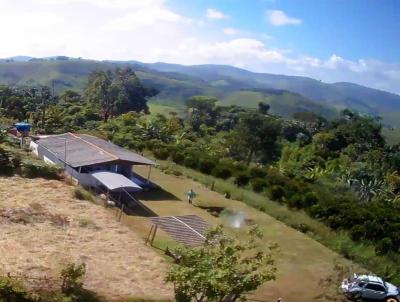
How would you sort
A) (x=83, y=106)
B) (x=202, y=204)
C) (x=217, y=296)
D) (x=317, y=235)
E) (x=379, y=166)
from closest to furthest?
(x=217, y=296)
(x=317, y=235)
(x=202, y=204)
(x=379, y=166)
(x=83, y=106)

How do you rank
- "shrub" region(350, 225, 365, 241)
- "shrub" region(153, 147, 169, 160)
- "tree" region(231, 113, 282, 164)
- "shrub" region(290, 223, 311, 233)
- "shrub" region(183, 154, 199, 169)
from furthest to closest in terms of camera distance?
"tree" region(231, 113, 282, 164) < "shrub" region(153, 147, 169, 160) < "shrub" region(183, 154, 199, 169) < "shrub" region(290, 223, 311, 233) < "shrub" region(350, 225, 365, 241)

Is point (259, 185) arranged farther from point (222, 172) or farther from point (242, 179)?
point (222, 172)

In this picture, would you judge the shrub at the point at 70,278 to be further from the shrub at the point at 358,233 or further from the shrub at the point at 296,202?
the shrub at the point at 296,202

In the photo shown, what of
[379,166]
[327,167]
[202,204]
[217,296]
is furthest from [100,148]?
[379,166]

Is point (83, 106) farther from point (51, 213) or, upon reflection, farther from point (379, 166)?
point (51, 213)


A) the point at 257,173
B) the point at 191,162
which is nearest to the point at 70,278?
the point at 257,173

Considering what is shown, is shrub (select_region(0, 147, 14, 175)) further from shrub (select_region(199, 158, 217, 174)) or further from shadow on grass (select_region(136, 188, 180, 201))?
shrub (select_region(199, 158, 217, 174))

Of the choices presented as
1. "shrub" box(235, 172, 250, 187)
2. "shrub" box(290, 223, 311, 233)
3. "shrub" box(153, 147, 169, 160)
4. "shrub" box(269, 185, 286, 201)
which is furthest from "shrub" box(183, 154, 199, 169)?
"shrub" box(290, 223, 311, 233)

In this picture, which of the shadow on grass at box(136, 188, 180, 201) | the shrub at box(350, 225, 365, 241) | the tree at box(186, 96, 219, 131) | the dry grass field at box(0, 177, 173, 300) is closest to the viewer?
the dry grass field at box(0, 177, 173, 300)
